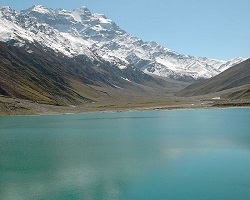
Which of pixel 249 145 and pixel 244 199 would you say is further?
pixel 249 145

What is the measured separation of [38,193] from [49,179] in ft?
18.8

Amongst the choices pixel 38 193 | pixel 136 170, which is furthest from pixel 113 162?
pixel 38 193

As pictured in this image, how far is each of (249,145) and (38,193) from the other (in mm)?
41306

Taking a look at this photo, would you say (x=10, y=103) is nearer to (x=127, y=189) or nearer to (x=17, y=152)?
(x=17, y=152)

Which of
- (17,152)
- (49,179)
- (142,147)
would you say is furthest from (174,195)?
(17,152)

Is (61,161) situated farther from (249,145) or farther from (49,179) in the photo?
(249,145)

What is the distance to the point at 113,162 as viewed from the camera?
2069 inches

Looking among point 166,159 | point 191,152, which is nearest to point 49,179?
point 166,159

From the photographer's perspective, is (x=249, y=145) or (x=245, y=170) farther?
(x=249, y=145)

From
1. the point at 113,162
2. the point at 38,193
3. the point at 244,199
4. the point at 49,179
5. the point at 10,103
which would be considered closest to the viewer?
the point at 244,199

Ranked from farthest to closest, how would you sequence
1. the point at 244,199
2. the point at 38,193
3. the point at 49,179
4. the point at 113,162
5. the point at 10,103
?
the point at 10,103 → the point at 113,162 → the point at 49,179 → the point at 38,193 → the point at 244,199

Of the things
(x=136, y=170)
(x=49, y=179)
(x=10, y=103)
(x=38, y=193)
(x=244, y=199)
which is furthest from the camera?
(x=10, y=103)

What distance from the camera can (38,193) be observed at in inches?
1473

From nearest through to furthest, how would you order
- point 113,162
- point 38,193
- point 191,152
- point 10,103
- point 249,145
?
point 38,193 < point 113,162 < point 191,152 < point 249,145 < point 10,103
